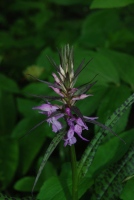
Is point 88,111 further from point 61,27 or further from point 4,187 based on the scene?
point 61,27

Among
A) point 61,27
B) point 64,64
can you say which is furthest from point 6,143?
point 61,27

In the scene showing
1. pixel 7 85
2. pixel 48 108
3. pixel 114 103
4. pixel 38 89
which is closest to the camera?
pixel 48 108

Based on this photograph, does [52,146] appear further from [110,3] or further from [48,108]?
[110,3]

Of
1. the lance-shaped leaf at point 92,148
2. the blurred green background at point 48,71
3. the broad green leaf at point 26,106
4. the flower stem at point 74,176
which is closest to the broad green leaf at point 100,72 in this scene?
the blurred green background at point 48,71

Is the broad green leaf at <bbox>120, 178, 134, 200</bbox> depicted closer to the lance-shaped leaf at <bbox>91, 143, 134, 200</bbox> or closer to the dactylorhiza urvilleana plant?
the lance-shaped leaf at <bbox>91, 143, 134, 200</bbox>

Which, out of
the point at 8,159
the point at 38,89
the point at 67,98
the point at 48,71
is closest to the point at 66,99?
the point at 67,98
